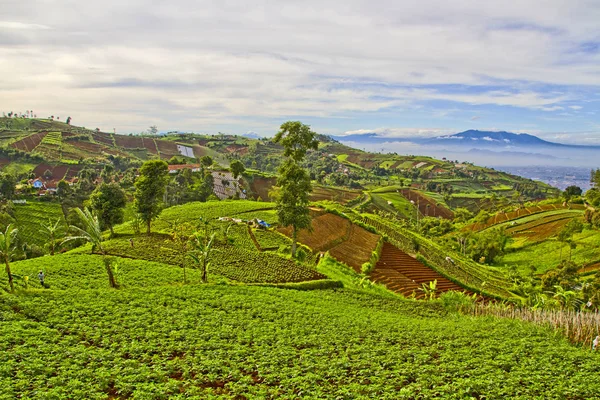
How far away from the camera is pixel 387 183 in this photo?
181875mm

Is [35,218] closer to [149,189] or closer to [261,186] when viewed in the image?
[149,189]

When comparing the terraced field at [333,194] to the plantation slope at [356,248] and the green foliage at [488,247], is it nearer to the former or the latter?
the green foliage at [488,247]

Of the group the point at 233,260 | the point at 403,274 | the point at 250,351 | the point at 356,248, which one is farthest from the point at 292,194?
the point at 250,351

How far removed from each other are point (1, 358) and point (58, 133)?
20079 cm

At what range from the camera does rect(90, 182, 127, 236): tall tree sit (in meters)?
46.0

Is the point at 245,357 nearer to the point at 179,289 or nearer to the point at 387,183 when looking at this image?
the point at 179,289

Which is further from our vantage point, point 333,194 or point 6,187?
point 333,194

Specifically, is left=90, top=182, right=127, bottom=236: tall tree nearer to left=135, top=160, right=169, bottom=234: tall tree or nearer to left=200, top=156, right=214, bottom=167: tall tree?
left=135, top=160, right=169, bottom=234: tall tree

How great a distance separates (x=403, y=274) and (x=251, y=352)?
33.4 metres

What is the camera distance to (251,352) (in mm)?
18312

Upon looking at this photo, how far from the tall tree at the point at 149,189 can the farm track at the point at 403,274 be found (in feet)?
82.5

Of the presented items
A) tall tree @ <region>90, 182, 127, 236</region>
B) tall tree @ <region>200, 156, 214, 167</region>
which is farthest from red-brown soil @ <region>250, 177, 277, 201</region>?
tall tree @ <region>90, 182, 127, 236</region>

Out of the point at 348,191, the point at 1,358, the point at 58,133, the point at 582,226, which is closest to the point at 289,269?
the point at 1,358

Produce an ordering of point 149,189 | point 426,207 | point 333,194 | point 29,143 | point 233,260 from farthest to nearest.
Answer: point 29,143
point 426,207
point 333,194
point 149,189
point 233,260
